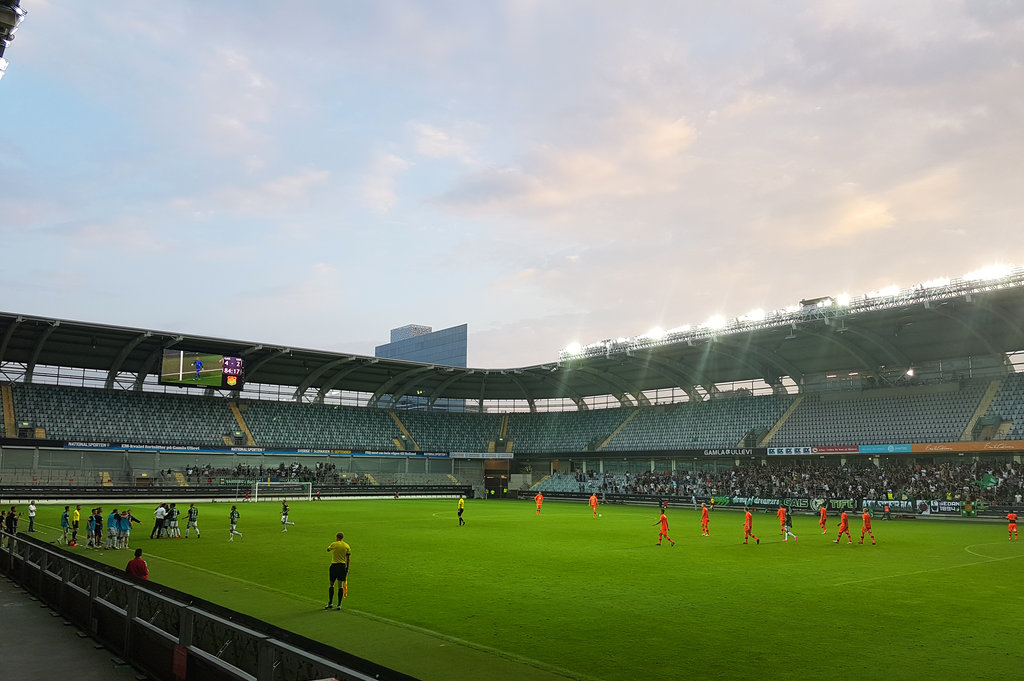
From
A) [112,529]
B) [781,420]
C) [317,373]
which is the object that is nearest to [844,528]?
[112,529]

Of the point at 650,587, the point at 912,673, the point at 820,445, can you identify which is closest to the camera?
the point at 912,673

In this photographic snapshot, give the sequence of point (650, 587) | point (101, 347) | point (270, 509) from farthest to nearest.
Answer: point (101, 347) < point (270, 509) < point (650, 587)

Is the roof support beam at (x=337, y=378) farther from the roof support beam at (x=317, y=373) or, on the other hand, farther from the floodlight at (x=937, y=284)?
the floodlight at (x=937, y=284)

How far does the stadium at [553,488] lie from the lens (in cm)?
1241

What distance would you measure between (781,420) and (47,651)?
60.7m

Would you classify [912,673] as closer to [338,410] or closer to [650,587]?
[650,587]

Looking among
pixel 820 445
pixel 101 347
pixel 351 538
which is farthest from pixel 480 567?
pixel 101 347

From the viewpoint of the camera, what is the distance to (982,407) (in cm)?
5191

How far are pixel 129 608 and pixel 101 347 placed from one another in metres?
60.0

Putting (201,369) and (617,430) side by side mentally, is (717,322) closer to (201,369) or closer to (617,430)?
(617,430)

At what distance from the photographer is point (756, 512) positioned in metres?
54.2

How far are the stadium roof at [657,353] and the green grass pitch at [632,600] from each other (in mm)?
21645

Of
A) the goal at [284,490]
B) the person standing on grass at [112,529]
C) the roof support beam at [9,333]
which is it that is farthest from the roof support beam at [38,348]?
the person standing on grass at [112,529]

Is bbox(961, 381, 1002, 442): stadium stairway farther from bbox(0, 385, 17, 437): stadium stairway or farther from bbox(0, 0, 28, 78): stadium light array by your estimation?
bbox(0, 385, 17, 437): stadium stairway
